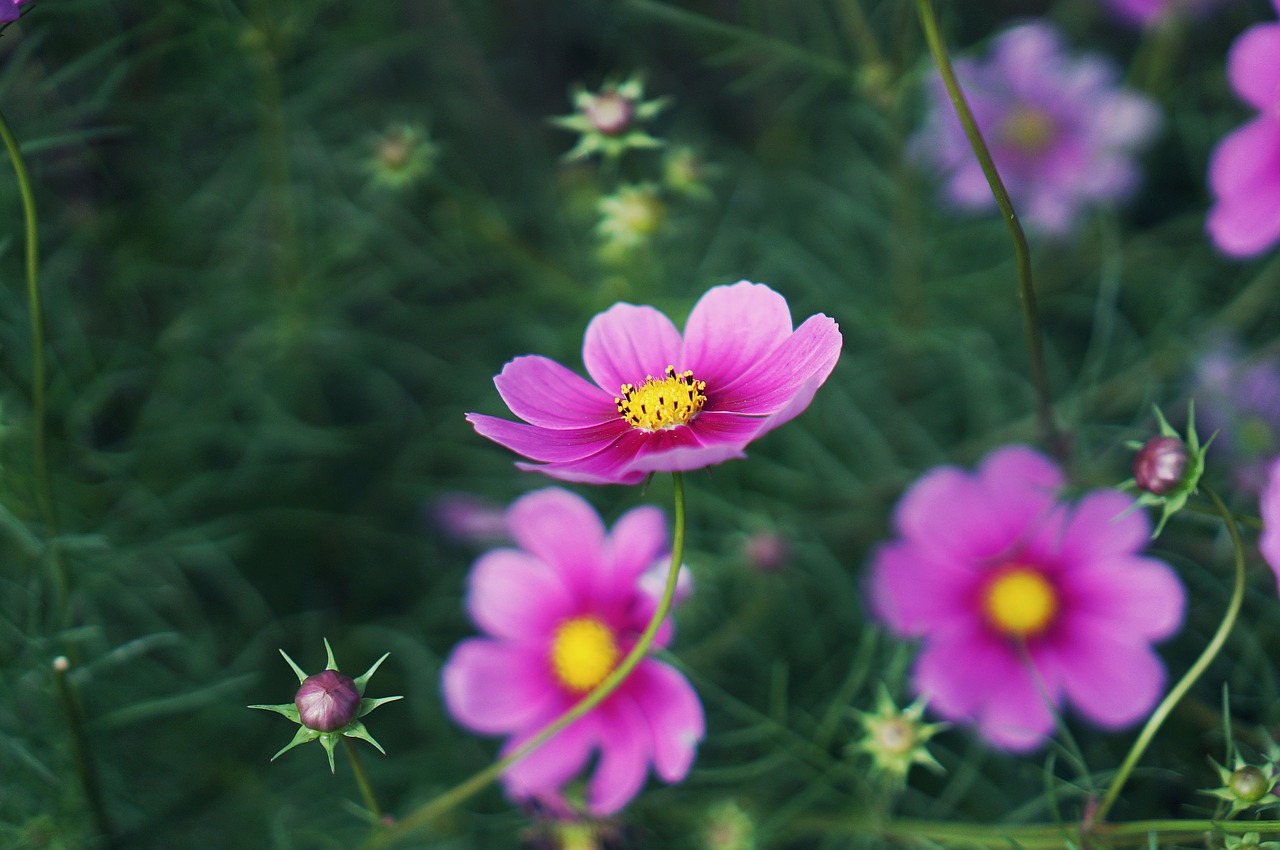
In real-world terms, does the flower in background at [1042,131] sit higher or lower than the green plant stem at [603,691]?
higher

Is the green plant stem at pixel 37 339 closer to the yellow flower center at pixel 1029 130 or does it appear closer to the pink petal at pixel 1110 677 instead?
the pink petal at pixel 1110 677

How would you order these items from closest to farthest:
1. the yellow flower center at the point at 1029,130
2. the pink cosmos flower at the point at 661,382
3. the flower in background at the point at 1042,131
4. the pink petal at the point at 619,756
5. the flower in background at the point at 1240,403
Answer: the pink cosmos flower at the point at 661,382, the pink petal at the point at 619,756, the flower in background at the point at 1240,403, the flower in background at the point at 1042,131, the yellow flower center at the point at 1029,130

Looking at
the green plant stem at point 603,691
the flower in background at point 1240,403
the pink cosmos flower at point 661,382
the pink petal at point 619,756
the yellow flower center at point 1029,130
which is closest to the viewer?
the green plant stem at point 603,691

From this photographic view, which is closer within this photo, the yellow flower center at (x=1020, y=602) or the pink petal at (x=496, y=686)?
the pink petal at (x=496, y=686)

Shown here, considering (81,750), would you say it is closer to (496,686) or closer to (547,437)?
(496,686)

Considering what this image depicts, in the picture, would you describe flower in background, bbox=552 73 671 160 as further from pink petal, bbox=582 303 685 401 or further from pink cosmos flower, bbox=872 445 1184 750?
pink cosmos flower, bbox=872 445 1184 750

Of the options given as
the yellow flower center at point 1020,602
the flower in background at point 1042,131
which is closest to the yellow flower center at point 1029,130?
the flower in background at point 1042,131

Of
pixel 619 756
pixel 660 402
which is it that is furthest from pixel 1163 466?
pixel 619 756
